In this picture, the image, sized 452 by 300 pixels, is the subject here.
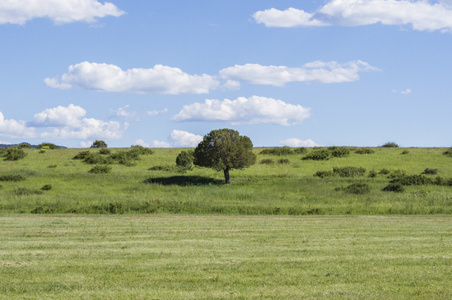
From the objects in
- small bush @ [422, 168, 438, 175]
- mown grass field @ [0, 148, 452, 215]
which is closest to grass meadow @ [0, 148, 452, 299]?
mown grass field @ [0, 148, 452, 215]

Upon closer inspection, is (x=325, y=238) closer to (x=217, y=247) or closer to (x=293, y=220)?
(x=217, y=247)

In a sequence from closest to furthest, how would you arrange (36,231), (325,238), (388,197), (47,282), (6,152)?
(47,282)
(325,238)
(36,231)
(388,197)
(6,152)

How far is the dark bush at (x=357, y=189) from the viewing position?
42.6m

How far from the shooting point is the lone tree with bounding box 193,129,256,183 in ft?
172

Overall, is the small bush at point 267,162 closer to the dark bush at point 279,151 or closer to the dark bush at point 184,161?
the dark bush at point 279,151

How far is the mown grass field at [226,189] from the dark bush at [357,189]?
479 millimetres

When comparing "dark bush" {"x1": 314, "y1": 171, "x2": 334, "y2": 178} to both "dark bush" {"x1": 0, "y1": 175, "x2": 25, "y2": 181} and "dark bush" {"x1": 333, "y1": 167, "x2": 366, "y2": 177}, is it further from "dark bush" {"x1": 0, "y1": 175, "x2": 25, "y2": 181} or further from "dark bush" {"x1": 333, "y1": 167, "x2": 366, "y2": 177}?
"dark bush" {"x1": 0, "y1": 175, "x2": 25, "y2": 181}

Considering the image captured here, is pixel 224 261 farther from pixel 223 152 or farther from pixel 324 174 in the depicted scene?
pixel 324 174

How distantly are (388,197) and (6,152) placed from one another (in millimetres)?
58118

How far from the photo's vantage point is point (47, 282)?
1224 centimetres

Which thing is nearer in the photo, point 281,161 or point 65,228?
point 65,228

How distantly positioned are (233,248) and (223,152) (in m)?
36.1

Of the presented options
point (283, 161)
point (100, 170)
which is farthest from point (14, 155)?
point (283, 161)

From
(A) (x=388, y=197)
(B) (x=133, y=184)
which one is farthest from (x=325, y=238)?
(B) (x=133, y=184)
